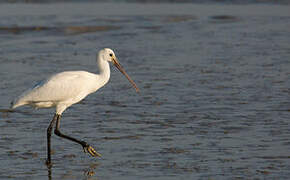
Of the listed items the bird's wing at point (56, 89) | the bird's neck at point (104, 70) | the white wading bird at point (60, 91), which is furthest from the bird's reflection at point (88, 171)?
the bird's neck at point (104, 70)

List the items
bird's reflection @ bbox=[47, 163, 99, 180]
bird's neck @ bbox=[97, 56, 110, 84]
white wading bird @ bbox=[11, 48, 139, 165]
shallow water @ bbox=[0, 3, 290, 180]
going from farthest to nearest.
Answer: bird's neck @ bbox=[97, 56, 110, 84] → white wading bird @ bbox=[11, 48, 139, 165] → shallow water @ bbox=[0, 3, 290, 180] → bird's reflection @ bbox=[47, 163, 99, 180]

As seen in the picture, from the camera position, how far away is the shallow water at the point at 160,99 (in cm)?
816

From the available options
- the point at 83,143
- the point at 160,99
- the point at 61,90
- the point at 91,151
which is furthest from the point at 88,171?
the point at 160,99

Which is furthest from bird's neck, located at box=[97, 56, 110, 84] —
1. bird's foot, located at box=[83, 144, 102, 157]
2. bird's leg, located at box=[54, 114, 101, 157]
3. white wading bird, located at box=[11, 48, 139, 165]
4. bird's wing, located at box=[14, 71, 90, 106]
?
bird's foot, located at box=[83, 144, 102, 157]

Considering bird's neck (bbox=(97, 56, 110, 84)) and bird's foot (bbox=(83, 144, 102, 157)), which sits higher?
bird's neck (bbox=(97, 56, 110, 84))

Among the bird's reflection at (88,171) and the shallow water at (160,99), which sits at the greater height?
the shallow water at (160,99)

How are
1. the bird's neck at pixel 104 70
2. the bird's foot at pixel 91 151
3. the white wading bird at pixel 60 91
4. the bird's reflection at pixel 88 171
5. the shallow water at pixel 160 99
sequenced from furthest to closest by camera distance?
the bird's neck at pixel 104 70 < the white wading bird at pixel 60 91 < the bird's foot at pixel 91 151 < the shallow water at pixel 160 99 < the bird's reflection at pixel 88 171

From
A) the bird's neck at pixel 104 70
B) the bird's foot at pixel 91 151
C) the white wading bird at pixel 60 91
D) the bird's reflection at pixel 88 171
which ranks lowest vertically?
the bird's reflection at pixel 88 171

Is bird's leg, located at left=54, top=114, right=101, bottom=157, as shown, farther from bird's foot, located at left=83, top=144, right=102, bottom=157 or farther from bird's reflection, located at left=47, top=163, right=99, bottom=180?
bird's reflection, located at left=47, top=163, right=99, bottom=180

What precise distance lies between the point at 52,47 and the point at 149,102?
5.57 metres

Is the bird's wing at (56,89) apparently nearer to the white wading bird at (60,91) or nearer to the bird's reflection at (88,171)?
the white wading bird at (60,91)

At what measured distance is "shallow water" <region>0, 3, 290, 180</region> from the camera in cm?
816

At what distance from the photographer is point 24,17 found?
20.8 m

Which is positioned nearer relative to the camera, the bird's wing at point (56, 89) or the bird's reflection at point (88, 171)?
the bird's reflection at point (88, 171)
